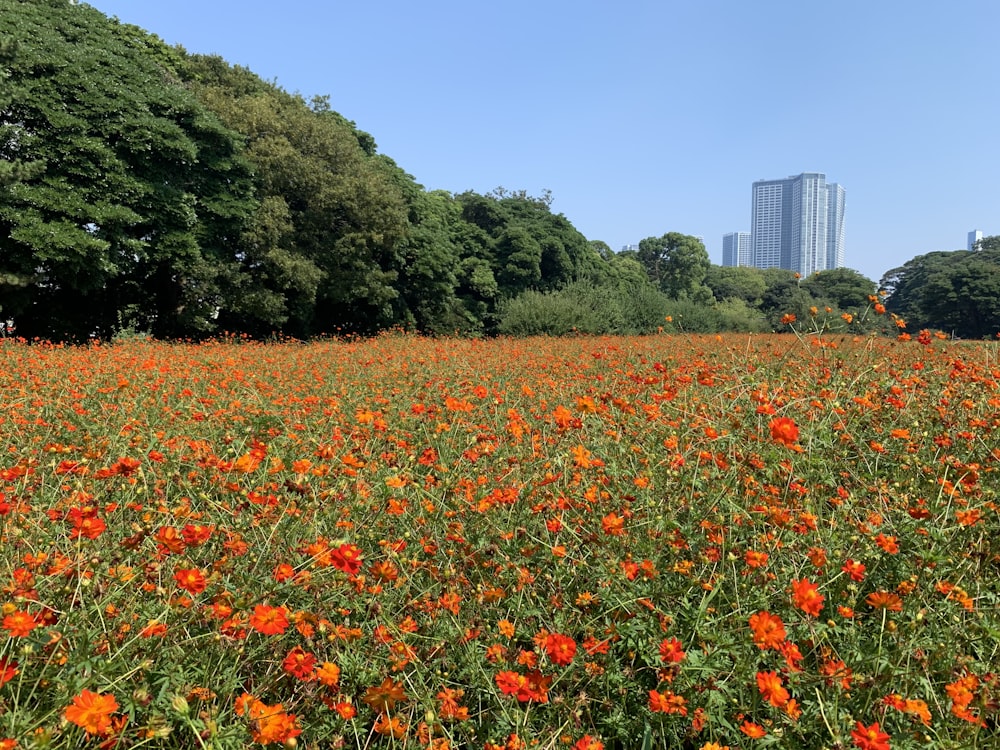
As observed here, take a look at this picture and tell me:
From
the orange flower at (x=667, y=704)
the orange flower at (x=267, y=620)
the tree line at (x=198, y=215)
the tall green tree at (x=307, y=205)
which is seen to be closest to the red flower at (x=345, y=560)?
the orange flower at (x=267, y=620)

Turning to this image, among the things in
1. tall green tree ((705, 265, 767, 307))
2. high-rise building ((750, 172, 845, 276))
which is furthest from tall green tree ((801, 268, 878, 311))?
high-rise building ((750, 172, 845, 276))

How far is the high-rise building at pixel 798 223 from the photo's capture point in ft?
509

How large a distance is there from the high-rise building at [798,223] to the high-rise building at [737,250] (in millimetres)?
6043

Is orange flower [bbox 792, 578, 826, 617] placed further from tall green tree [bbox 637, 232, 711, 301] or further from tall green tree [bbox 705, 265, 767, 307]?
tall green tree [bbox 705, 265, 767, 307]

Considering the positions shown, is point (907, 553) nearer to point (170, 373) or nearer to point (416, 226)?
point (170, 373)

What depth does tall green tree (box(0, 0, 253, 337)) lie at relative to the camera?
10.9 metres

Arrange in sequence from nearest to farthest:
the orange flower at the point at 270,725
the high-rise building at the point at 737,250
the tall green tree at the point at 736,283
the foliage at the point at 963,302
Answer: the orange flower at the point at 270,725 → the foliage at the point at 963,302 → the tall green tree at the point at 736,283 → the high-rise building at the point at 737,250

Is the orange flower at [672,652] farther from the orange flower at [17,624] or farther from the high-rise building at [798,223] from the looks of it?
the high-rise building at [798,223]

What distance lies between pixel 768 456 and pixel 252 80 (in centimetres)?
2033

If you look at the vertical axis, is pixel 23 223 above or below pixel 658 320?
above

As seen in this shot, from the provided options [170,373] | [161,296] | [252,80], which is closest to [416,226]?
[252,80]

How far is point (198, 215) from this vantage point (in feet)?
44.5

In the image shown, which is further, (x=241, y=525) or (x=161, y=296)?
(x=161, y=296)

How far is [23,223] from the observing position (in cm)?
1042
